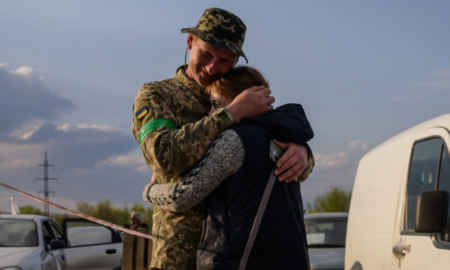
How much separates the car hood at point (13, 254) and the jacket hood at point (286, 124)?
16.1 feet

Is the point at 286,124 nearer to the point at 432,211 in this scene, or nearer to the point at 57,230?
the point at 432,211

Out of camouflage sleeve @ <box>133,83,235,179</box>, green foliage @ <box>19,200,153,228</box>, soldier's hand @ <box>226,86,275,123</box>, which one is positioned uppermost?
soldier's hand @ <box>226,86,275,123</box>

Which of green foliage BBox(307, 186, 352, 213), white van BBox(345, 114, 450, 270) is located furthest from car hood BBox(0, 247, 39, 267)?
green foliage BBox(307, 186, 352, 213)

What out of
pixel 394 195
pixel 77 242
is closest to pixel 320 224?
pixel 394 195

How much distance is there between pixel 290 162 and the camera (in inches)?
79.8

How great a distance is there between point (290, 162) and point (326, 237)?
5886mm

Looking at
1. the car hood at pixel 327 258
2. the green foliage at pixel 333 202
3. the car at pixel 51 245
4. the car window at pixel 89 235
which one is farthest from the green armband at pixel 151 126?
the green foliage at pixel 333 202

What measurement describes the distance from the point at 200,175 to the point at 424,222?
1.45 m

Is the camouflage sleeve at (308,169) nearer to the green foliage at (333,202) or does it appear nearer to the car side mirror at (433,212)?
the car side mirror at (433,212)

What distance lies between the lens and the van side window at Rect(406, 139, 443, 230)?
3.29 m

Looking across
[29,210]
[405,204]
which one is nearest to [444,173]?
[405,204]

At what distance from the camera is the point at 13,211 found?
885 centimetres

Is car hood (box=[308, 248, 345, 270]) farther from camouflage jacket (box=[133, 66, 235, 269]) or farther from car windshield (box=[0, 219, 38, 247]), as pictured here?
camouflage jacket (box=[133, 66, 235, 269])

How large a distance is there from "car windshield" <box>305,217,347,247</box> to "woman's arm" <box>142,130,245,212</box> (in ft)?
19.0
